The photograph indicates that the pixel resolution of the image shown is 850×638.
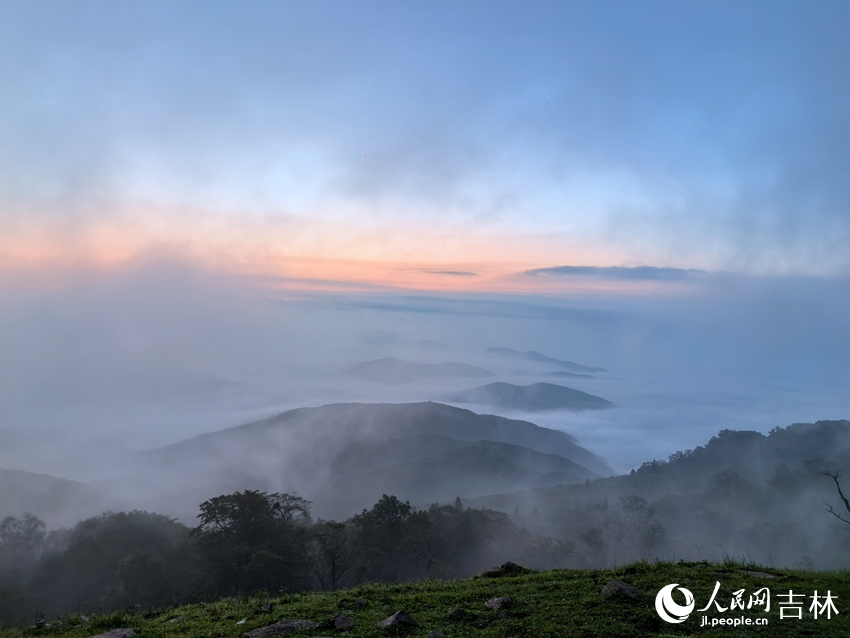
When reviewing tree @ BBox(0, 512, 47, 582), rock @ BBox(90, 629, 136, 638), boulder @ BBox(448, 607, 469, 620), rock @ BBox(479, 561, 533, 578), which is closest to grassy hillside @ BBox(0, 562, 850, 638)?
boulder @ BBox(448, 607, 469, 620)

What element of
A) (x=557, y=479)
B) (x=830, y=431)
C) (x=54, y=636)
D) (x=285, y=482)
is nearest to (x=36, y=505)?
(x=285, y=482)

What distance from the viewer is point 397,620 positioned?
31.1ft

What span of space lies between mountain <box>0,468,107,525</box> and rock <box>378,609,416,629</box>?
4519 inches

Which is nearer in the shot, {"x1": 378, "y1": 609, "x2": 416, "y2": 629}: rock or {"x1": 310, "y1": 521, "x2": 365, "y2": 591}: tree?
{"x1": 378, "y1": 609, "x2": 416, "y2": 629}: rock

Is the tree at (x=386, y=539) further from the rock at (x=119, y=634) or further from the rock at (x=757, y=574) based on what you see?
the rock at (x=119, y=634)

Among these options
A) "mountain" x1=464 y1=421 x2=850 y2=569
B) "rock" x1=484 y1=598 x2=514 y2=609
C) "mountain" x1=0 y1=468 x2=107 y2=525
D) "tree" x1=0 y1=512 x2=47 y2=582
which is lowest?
"mountain" x1=0 y1=468 x2=107 y2=525

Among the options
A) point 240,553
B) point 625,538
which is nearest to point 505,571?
point 240,553

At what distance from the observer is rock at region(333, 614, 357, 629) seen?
9531 millimetres

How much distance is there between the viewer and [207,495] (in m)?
144

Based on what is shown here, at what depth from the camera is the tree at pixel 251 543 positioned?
36.5m

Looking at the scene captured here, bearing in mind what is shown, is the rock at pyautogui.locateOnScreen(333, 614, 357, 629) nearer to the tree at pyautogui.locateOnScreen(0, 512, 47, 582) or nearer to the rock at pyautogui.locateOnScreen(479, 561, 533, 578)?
the rock at pyautogui.locateOnScreen(479, 561, 533, 578)

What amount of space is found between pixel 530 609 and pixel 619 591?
1881 millimetres

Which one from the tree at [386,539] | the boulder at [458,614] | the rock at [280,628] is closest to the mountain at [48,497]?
the tree at [386,539]

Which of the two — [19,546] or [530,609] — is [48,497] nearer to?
[19,546]
